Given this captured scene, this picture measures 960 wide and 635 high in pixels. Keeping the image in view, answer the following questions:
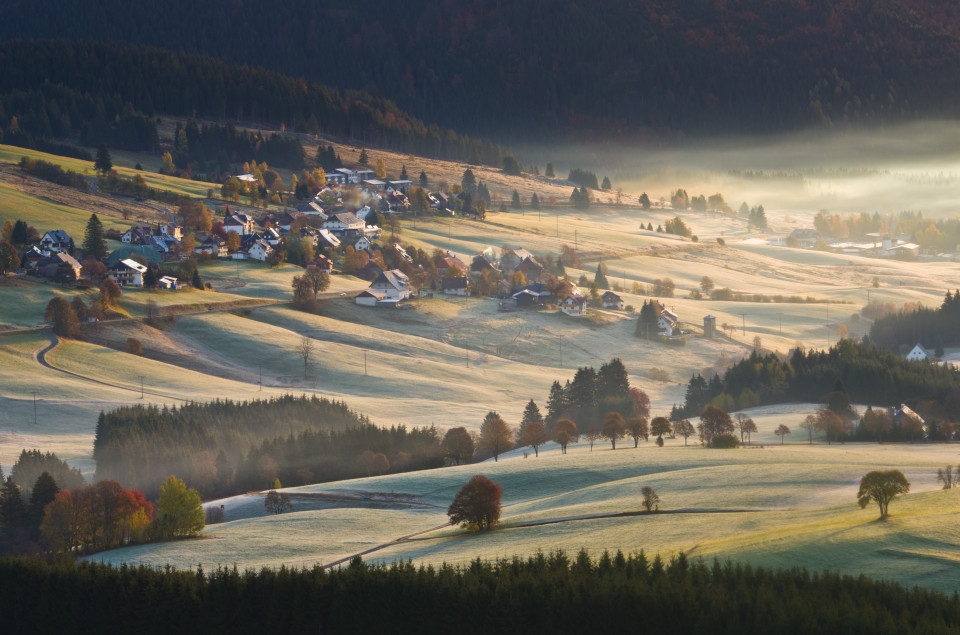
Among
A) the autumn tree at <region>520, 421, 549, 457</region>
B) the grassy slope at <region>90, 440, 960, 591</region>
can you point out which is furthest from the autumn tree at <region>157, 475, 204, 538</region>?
the autumn tree at <region>520, 421, 549, 457</region>

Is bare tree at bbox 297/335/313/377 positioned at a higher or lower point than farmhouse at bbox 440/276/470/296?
lower

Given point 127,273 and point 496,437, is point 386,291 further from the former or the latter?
point 496,437

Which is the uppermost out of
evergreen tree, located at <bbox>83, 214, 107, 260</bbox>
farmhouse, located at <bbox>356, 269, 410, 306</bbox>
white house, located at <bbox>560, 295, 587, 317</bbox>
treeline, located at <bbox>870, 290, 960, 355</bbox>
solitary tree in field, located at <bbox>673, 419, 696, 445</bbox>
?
evergreen tree, located at <bbox>83, 214, 107, 260</bbox>

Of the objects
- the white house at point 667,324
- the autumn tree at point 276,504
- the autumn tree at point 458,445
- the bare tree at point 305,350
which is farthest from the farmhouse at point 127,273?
the autumn tree at point 276,504

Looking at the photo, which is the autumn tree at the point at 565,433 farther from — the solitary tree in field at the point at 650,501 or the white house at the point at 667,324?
the white house at the point at 667,324

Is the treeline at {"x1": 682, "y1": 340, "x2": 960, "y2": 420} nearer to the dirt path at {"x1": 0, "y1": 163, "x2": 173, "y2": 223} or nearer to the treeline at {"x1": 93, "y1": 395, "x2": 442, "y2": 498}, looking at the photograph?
the treeline at {"x1": 93, "y1": 395, "x2": 442, "y2": 498}

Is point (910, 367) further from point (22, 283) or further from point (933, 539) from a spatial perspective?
point (22, 283)

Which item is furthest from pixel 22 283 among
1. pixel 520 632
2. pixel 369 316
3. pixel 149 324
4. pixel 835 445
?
pixel 520 632
